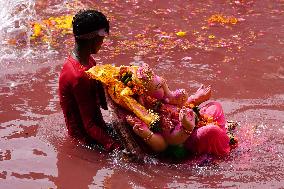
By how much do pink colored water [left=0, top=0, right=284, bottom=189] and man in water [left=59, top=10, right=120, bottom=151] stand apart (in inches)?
8.8

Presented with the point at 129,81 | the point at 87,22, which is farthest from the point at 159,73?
the point at 87,22

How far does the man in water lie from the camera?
14.5 ft

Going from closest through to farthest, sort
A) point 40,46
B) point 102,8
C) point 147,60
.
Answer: point 147,60 → point 40,46 → point 102,8

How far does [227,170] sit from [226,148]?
0.29 metres

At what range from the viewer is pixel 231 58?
7551 mm

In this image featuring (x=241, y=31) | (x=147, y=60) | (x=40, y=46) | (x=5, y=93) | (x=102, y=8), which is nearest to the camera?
(x=5, y=93)

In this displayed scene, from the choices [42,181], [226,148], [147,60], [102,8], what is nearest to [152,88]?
[226,148]

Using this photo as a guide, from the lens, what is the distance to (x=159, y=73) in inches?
274

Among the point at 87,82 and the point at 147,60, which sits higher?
the point at 87,82

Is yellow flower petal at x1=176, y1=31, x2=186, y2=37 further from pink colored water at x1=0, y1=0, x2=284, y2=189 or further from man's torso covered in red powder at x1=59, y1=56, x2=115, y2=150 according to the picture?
man's torso covered in red powder at x1=59, y1=56, x2=115, y2=150

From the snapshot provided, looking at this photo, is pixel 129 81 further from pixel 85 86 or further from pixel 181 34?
pixel 181 34

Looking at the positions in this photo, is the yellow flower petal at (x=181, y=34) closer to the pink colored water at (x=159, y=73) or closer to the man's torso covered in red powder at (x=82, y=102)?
the pink colored water at (x=159, y=73)

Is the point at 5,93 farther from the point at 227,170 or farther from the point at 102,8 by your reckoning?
the point at 102,8

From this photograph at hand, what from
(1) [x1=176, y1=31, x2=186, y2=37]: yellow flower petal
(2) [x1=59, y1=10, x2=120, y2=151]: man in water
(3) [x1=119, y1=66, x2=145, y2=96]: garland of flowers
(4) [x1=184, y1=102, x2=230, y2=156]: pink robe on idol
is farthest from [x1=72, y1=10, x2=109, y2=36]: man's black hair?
(1) [x1=176, y1=31, x2=186, y2=37]: yellow flower petal
